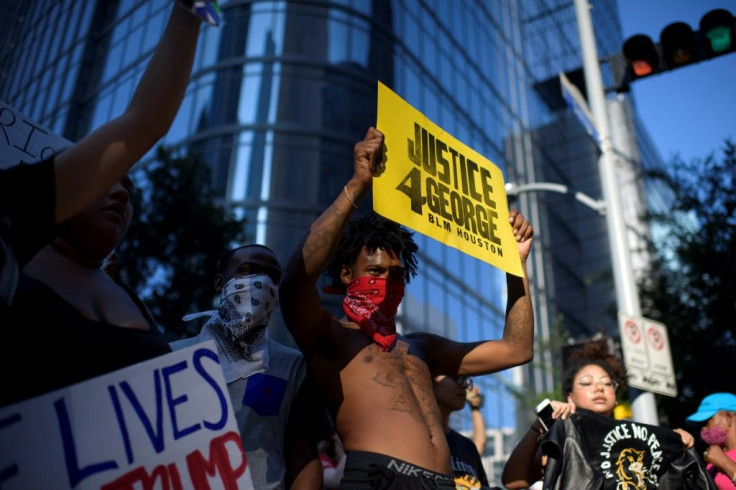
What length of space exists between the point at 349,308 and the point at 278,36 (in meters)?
17.9

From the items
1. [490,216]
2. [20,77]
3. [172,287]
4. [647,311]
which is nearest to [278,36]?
[172,287]

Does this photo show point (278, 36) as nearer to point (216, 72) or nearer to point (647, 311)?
point (216, 72)

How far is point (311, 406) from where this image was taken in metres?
2.74

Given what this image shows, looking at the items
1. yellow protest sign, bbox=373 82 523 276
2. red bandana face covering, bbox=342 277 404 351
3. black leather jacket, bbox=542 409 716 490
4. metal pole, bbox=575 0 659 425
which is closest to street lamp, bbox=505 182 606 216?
metal pole, bbox=575 0 659 425

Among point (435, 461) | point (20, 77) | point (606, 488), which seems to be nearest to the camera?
point (435, 461)

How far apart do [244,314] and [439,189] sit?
3.28 ft

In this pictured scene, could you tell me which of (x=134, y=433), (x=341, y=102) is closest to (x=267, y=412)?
(x=134, y=433)

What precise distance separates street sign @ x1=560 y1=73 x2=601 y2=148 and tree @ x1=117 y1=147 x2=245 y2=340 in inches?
285

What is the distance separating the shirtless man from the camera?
2.46m

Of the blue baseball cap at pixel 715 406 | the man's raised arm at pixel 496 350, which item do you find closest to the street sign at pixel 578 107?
the blue baseball cap at pixel 715 406

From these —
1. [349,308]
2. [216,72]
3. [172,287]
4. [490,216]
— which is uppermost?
[216,72]

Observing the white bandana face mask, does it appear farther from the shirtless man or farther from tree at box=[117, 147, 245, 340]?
tree at box=[117, 147, 245, 340]

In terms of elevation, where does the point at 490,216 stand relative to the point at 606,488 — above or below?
above

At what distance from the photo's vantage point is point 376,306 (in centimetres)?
281
